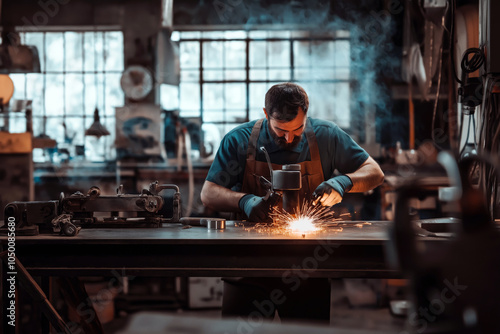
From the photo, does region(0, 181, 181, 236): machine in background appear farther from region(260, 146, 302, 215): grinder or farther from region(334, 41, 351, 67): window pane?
region(334, 41, 351, 67): window pane

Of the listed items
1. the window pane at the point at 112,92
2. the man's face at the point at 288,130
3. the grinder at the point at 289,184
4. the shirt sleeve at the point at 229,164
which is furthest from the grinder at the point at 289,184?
the window pane at the point at 112,92

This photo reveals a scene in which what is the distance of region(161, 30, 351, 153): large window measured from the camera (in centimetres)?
647

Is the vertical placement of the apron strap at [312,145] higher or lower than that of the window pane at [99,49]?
lower

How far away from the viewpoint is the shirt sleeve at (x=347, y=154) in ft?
9.82

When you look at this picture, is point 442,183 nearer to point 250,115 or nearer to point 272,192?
point 250,115

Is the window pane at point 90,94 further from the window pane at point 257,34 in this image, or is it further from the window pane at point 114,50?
the window pane at point 257,34

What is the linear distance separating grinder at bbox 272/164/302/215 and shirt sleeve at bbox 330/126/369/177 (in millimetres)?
891

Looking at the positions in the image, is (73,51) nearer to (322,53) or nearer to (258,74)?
(258,74)

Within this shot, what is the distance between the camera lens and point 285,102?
270 cm

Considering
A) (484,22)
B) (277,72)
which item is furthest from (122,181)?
(484,22)

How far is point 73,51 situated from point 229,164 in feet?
15.0

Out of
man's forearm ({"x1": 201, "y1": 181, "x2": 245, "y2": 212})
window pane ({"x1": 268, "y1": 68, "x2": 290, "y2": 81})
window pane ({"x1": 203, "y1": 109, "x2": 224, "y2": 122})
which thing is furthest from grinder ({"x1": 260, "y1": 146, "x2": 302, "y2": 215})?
window pane ({"x1": 268, "y1": 68, "x2": 290, "y2": 81})

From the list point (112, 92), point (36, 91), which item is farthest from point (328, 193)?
point (36, 91)

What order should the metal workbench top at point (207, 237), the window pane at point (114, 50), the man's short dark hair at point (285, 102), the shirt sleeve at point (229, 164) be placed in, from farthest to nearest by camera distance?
the window pane at point (114, 50) → the shirt sleeve at point (229, 164) → the man's short dark hair at point (285, 102) → the metal workbench top at point (207, 237)
